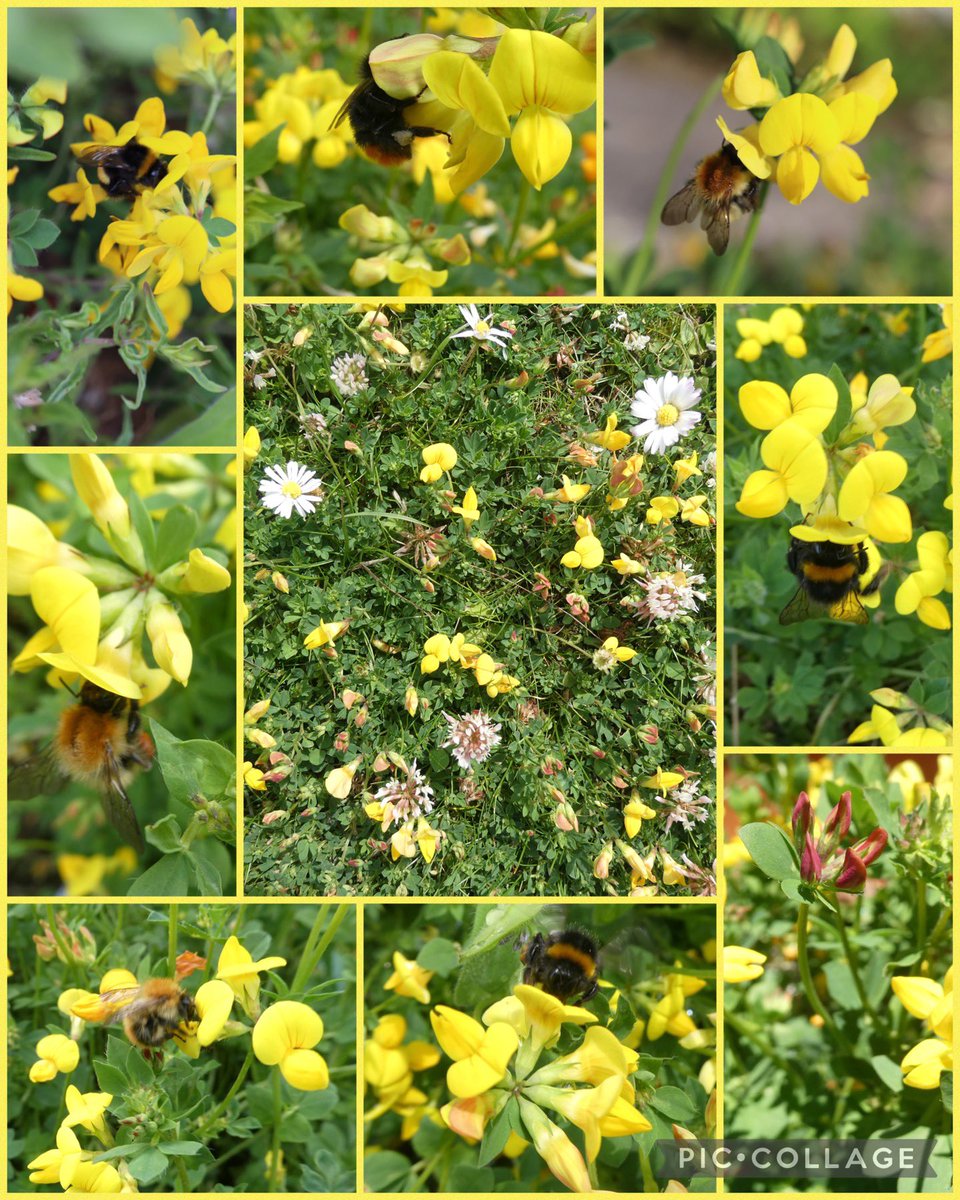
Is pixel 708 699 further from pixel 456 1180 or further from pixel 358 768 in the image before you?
pixel 456 1180

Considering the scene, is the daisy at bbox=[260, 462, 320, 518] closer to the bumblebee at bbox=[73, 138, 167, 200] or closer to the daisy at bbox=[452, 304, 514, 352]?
the daisy at bbox=[452, 304, 514, 352]

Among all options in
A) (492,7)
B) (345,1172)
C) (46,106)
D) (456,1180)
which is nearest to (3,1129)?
(345,1172)

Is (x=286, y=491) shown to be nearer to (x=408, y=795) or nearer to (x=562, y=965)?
(x=408, y=795)

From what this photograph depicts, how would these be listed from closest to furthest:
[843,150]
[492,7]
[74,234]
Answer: [492,7], [843,150], [74,234]

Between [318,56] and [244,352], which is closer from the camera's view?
[244,352]

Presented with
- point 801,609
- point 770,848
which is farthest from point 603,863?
point 801,609

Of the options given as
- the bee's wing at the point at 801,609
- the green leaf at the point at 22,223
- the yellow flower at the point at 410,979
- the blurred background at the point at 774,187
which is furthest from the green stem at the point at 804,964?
the green leaf at the point at 22,223

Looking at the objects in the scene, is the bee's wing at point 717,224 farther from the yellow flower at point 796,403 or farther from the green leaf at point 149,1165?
the green leaf at point 149,1165
